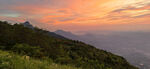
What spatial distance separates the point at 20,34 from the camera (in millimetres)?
17391

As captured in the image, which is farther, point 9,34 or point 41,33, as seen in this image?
point 41,33

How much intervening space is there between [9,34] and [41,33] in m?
5.78

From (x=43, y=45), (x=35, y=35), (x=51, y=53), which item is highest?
(x=35, y=35)

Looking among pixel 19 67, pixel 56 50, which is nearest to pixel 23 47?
pixel 56 50

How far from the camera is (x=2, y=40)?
15.4 metres

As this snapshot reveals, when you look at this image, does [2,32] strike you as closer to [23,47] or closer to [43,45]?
[23,47]

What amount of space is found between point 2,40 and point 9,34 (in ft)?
4.00

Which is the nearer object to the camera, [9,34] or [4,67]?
[4,67]

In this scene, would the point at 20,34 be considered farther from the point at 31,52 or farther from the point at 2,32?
the point at 31,52

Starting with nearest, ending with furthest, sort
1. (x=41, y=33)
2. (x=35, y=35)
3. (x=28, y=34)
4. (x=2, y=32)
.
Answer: (x=2, y=32) → (x=28, y=34) → (x=35, y=35) → (x=41, y=33)

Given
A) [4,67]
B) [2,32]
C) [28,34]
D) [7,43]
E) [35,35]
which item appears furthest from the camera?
[35,35]

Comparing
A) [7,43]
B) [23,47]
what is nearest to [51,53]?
[23,47]

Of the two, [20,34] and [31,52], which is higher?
[20,34]

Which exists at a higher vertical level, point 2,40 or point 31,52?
point 2,40
